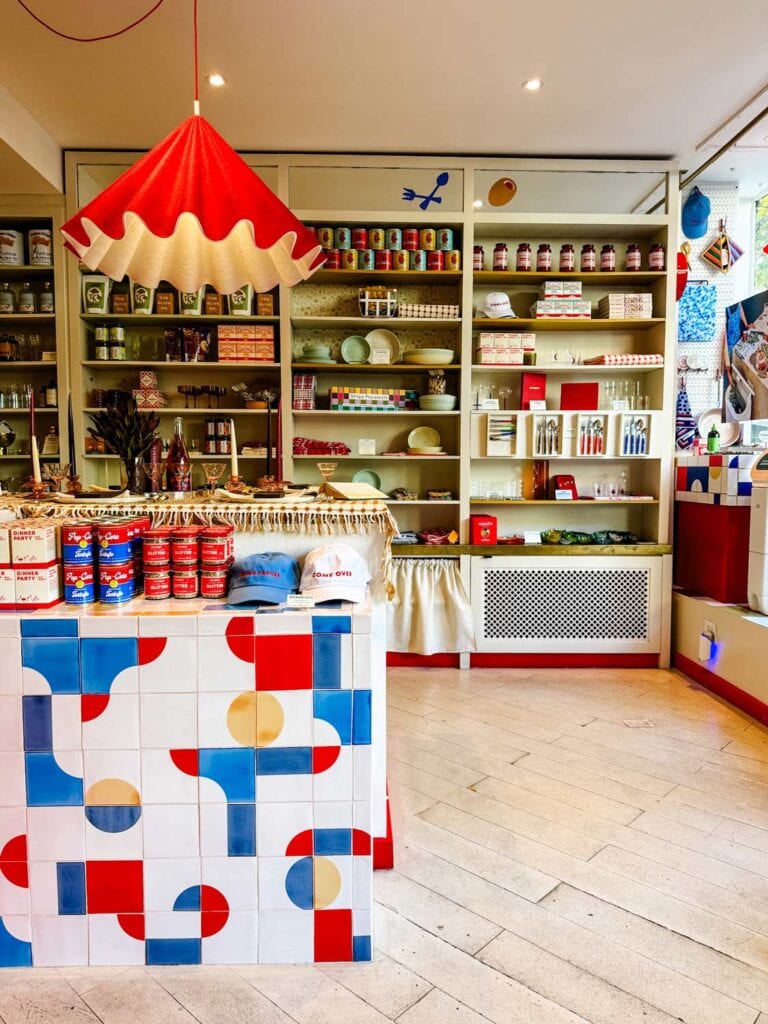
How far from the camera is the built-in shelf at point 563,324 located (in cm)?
411

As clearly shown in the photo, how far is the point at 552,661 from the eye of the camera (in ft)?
13.6

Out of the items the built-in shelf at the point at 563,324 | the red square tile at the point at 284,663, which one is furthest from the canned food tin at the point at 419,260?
the red square tile at the point at 284,663

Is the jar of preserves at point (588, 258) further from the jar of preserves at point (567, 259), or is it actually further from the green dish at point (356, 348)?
the green dish at point (356, 348)

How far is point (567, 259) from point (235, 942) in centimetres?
395

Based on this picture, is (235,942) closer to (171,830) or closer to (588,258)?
(171,830)

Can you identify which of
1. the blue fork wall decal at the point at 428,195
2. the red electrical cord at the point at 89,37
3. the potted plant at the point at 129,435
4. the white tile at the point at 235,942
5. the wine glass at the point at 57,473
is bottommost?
the white tile at the point at 235,942

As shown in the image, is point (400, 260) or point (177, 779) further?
point (400, 260)

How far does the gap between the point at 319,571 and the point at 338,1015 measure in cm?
99

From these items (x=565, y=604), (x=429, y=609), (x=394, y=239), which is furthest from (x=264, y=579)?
(x=394, y=239)

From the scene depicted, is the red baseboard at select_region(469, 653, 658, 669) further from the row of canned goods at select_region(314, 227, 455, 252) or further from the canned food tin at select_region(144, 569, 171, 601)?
the canned food tin at select_region(144, 569, 171, 601)

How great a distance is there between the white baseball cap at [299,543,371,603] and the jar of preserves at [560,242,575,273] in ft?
10.1

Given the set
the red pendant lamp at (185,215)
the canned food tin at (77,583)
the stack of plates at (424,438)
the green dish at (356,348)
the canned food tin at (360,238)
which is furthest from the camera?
the stack of plates at (424,438)

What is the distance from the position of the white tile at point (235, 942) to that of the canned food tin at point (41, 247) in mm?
3798

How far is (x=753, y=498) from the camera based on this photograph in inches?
134
